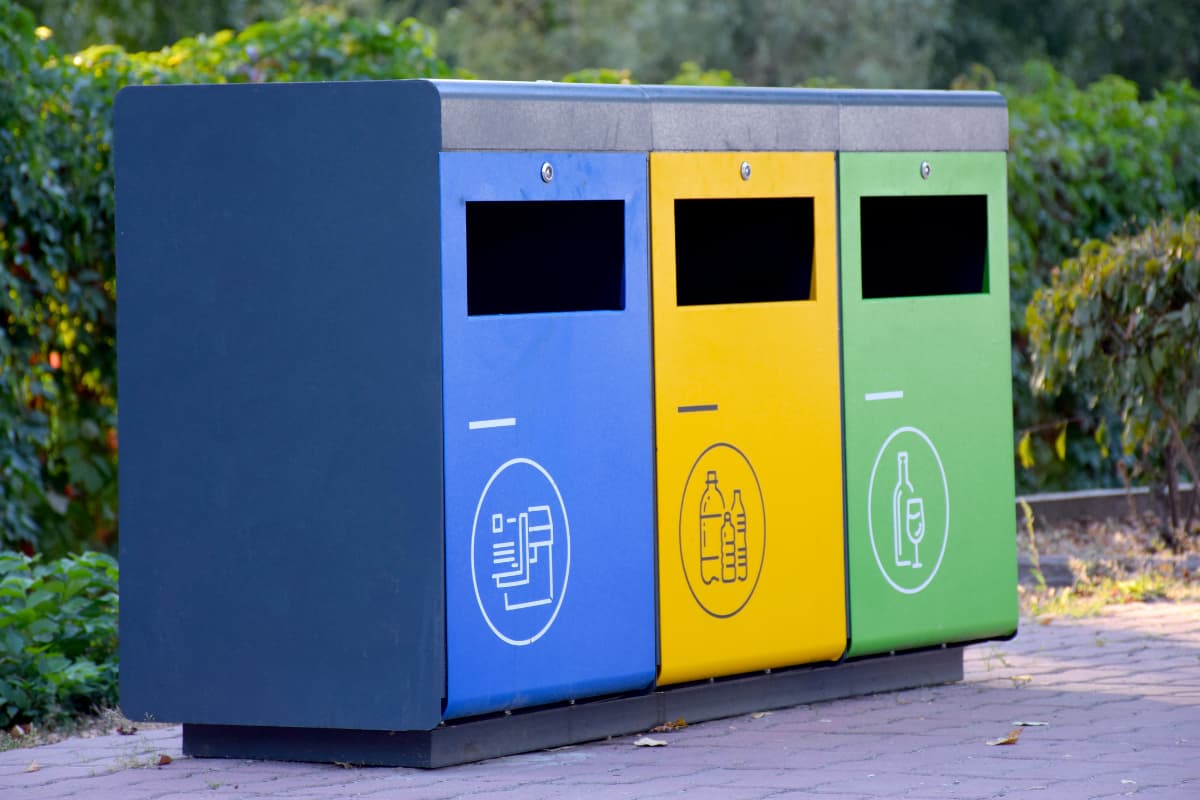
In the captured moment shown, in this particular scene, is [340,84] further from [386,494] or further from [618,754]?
[618,754]

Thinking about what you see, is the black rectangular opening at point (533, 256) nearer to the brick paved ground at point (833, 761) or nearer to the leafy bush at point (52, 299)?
the brick paved ground at point (833, 761)

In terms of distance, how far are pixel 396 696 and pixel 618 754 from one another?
2.16 feet

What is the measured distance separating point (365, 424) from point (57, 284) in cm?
384

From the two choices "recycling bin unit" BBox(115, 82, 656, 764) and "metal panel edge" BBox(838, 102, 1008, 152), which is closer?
"recycling bin unit" BBox(115, 82, 656, 764)

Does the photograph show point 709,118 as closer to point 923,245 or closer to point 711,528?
point 711,528

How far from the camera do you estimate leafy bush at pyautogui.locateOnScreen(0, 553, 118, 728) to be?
19.4 ft

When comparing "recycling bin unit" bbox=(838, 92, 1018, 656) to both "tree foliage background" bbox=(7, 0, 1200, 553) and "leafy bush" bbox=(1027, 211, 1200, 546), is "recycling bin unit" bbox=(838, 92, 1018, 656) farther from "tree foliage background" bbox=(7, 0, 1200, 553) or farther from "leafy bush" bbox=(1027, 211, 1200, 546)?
"tree foliage background" bbox=(7, 0, 1200, 553)

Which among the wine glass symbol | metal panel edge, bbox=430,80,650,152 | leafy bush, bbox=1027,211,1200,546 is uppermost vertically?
metal panel edge, bbox=430,80,650,152

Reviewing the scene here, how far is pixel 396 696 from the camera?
4.85 m

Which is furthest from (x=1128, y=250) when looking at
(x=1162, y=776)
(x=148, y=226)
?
(x=148, y=226)

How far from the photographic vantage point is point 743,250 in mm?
6363

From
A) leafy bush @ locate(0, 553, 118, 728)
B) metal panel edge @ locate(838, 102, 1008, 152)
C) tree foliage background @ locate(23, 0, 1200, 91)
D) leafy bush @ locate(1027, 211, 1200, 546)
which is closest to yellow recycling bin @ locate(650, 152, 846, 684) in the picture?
metal panel edge @ locate(838, 102, 1008, 152)

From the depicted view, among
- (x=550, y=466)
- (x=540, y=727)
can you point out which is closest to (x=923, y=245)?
(x=550, y=466)

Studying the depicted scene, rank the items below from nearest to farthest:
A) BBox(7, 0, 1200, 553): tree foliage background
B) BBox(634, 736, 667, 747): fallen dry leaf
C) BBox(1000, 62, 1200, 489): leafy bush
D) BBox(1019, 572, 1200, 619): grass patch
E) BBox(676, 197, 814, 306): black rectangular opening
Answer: BBox(634, 736, 667, 747): fallen dry leaf, BBox(676, 197, 814, 306): black rectangular opening, BBox(1019, 572, 1200, 619): grass patch, BBox(7, 0, 1200, 553): tree foliage background, BBox(1000, 62, 1200, 489): leafy bush
